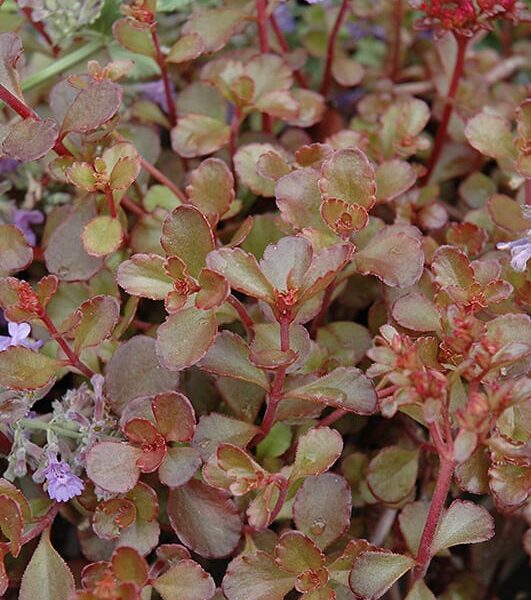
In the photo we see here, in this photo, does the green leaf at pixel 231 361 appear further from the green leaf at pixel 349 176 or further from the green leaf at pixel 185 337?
the green leaf at pixel 349 176

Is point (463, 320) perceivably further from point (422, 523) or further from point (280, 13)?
point (280, 13)

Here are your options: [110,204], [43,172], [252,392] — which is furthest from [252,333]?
[43,172]

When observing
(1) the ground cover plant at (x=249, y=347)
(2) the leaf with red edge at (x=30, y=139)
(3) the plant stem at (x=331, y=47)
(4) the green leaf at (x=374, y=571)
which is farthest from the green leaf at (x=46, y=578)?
(3) the plant stem at (x=331, y=47)

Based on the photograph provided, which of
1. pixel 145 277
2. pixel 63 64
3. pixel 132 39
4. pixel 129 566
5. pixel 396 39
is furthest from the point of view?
pixel 396 39

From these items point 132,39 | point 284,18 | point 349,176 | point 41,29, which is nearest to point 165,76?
point 132,39

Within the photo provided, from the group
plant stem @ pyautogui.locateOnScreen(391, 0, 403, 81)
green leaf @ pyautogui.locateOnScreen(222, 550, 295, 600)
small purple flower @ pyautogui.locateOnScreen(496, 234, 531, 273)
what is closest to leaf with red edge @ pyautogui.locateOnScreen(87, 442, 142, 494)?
green leaf @ pyautogui.locateOnScreen(222, 550, 295, 600)

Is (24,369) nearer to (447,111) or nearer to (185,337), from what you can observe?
(185,337)

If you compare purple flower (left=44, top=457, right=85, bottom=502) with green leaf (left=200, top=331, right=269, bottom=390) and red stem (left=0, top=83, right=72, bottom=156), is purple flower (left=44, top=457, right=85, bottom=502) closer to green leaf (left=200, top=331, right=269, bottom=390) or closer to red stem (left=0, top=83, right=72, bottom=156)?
green leaf (left=200, top=331, right=269, bottom=390)
